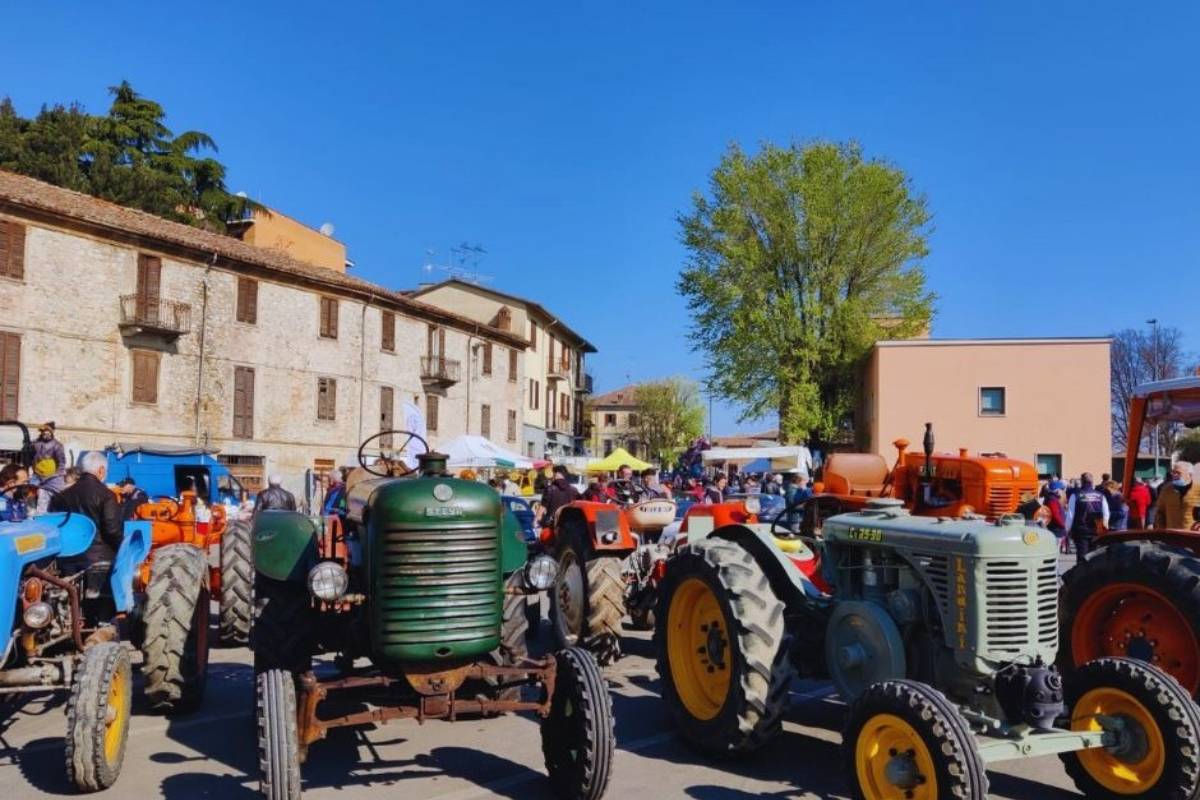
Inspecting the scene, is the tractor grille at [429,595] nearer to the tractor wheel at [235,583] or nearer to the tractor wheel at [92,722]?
the tractor wheel at [92,722]

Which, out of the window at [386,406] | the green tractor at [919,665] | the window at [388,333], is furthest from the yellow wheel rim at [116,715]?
the window at [388,333]

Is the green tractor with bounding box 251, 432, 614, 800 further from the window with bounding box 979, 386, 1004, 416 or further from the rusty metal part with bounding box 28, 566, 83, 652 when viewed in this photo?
the window with bounding box 979, 386, 1004, 416

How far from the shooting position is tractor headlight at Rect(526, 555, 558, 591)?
5207 millimetres

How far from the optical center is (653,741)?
6.14 m

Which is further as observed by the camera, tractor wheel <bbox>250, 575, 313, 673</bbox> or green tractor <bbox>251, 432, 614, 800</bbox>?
tractor wheel <bbox>250, 575, 313, 673</bbox>

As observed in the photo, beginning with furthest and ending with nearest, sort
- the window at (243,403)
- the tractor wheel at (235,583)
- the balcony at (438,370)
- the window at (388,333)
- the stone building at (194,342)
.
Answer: the balcony at (438,370) → the window at (388,333) → the window at (243,403) → the stone building at (194,342) → the tractor wheel at (235,583)

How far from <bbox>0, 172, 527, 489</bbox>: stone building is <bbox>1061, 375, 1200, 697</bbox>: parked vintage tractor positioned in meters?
16.1

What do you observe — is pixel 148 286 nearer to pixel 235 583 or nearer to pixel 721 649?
pixel 235 583

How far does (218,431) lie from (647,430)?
44.4 m

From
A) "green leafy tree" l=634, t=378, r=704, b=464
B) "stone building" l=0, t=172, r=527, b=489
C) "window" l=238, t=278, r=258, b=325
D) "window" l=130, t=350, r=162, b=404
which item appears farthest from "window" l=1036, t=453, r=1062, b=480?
"green leafy tree" l=634, t=378, r=704, b=464

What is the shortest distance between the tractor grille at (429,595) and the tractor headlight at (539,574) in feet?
1.62

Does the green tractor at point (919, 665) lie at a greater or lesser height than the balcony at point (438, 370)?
lesser

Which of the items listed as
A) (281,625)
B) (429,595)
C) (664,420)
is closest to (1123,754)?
(429,595)

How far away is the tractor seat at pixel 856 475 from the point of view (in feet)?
37.9
